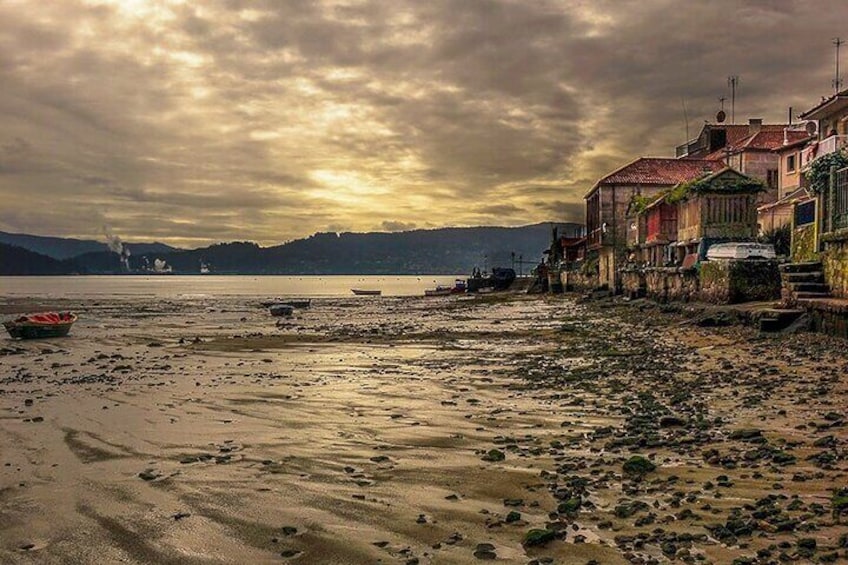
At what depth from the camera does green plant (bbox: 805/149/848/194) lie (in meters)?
20.9

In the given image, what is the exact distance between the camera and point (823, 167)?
21.6 metres

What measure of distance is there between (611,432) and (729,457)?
1.97 m

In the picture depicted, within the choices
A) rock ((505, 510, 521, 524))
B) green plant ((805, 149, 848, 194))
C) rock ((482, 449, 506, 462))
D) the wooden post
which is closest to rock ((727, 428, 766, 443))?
rock ((482, 449, 506, 462))

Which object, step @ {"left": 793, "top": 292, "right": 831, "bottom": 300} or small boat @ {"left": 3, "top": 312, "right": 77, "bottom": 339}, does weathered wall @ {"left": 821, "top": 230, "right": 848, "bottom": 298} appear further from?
small boat @ {"left": 3, "top": 312, "right": 77, "bottom": 339}

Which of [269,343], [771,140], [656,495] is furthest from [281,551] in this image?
[771,140]

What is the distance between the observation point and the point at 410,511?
677 centimetres

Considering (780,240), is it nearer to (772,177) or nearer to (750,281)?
(750,281)

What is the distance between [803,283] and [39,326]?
3555cm

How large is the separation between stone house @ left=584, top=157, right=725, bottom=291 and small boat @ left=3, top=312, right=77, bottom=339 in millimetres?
45067

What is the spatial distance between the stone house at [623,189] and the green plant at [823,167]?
39036mm

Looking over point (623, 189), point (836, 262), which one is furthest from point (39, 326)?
point (623, 189)

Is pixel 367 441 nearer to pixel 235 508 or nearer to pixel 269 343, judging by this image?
pixel 235 508

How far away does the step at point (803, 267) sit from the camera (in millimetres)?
21266

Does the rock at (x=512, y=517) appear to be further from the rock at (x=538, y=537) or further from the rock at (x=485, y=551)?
the rock at (x=485, y=551)
